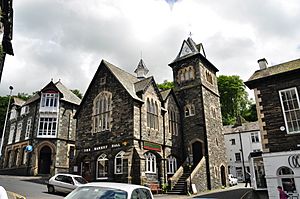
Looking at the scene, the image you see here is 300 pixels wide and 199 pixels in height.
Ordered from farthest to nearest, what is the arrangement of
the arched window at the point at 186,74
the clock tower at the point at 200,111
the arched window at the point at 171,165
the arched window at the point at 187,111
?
the arched window at the point at 186,74, the arched window at the point at 187,111, the clock tower at the point at 200,111, the arched window at the point at 171,165

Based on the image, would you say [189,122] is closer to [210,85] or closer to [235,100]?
[210,85]

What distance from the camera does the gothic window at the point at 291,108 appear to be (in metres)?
14.2

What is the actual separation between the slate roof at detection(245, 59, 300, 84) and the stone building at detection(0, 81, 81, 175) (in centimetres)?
2728

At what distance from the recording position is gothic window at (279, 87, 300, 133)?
14.2m

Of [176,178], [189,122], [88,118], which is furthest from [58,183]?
[189,122]

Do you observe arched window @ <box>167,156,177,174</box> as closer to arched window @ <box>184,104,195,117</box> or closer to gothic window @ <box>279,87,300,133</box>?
arched window @ <box>184,104,195,117</box>

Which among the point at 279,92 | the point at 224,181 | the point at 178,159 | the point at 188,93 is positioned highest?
the point at 188,93

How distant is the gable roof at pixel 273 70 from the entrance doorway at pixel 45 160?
94.0 ft

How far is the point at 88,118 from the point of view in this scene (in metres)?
25.2

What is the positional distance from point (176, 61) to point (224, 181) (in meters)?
15.8

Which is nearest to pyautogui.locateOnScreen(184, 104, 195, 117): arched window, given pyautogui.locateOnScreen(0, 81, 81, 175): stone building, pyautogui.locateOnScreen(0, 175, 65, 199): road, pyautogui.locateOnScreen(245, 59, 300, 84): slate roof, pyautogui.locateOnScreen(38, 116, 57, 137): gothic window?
pyautogui.locateOnScreen(245, 59, 300, 84): slate roof

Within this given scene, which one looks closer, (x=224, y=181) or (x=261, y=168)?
(x=261, y=168)

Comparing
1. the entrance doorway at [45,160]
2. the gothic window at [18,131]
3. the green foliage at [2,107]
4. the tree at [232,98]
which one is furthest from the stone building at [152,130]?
the green foliage at [2,107]

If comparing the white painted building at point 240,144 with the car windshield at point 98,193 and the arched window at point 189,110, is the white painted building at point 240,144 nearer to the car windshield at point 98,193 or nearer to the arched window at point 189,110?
the arched window at point 189,110
